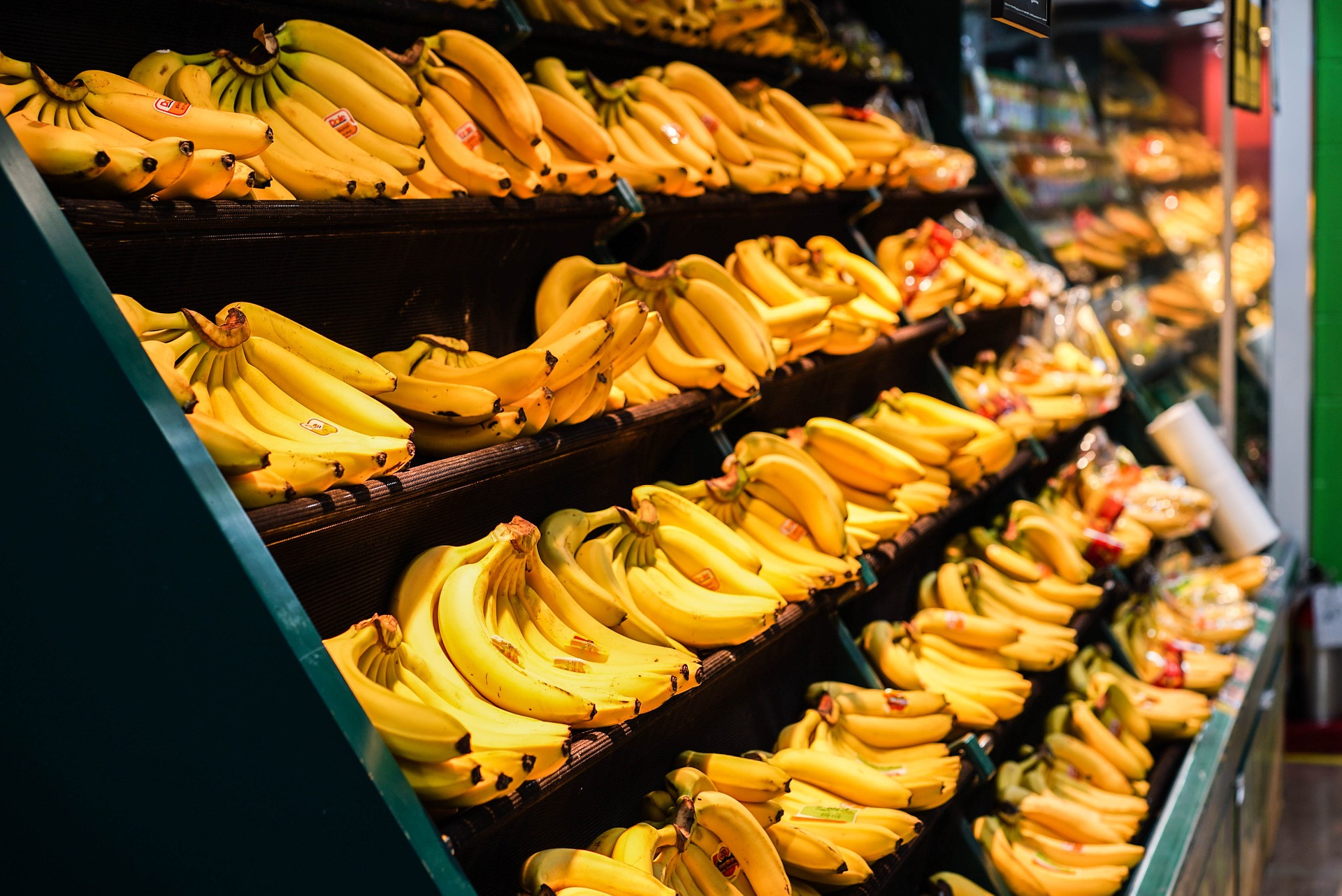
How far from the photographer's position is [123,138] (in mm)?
1592

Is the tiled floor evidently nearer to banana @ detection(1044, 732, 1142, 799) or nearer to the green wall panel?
the green wall panel

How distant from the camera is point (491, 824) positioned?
1.54 m

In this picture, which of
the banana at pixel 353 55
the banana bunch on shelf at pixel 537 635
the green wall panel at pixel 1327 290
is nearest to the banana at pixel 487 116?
the banana at pixel 353 55

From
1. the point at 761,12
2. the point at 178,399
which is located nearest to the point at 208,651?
the point at 178,399

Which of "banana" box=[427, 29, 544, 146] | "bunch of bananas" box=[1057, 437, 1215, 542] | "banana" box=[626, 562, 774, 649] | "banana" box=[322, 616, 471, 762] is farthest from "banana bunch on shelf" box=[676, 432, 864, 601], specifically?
"bunch of bananas" box=[1057, 437, 1215, 542]

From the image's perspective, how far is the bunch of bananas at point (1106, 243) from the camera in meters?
5.34

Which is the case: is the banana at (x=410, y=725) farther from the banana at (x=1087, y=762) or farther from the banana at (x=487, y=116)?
the banana at (x=1087, y=762)

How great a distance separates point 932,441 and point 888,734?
34.4 inches

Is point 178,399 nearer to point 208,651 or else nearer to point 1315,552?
point 208,651

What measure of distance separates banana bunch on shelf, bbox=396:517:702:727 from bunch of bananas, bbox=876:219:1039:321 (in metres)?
1.85

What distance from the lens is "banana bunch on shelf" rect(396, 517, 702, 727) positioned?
1.72m

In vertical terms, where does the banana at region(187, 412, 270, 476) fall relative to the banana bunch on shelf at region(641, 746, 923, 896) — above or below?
above

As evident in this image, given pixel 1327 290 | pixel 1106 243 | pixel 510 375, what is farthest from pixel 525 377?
pixel 1327 290

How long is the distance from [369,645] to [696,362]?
106 centimetres
